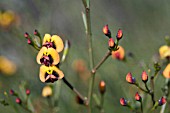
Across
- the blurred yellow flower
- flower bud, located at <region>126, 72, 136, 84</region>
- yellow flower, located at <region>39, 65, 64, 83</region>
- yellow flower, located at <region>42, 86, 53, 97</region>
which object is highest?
yellow flower, located at <region>39, 65, 64, 83</region>

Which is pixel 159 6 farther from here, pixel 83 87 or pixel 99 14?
pixel 83 87

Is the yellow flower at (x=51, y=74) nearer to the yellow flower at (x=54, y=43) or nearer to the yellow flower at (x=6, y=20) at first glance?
the yellow flower at (x=54, y=43)

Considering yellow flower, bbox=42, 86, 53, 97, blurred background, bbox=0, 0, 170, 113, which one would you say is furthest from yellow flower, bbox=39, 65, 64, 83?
blurred background, bbox=0, 0, 170, 113

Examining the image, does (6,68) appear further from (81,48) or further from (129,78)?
(129,78)

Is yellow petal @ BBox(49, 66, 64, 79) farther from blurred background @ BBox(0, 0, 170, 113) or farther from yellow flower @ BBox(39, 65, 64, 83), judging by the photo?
blurred background @ BBox(0, 0, 170, 113)

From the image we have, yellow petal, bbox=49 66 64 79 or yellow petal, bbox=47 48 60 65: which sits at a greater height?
yellow petal, bbox=47 48 60 65

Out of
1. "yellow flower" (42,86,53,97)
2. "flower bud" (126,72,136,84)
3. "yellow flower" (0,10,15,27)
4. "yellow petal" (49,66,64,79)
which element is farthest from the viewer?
"yellow flower" (0,10,15,27)

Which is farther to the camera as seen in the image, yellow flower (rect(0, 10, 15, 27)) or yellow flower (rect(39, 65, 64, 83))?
yellow flower (rect(0, 10, 15, 27))

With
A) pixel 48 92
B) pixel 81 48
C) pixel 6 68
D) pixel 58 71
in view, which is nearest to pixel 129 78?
pixel 58 71
